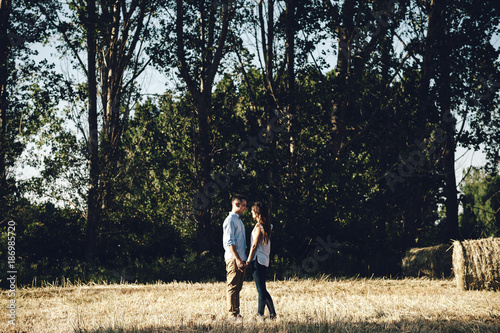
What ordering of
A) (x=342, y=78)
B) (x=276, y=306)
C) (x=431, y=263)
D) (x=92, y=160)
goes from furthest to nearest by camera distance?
(x=92, y=160), (x=342, y=78), (x=431, y=263), (x=276, y=306)

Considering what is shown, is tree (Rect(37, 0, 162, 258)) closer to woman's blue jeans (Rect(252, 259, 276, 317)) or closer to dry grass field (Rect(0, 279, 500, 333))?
dry grass field (Rect(0, 279, 500, 333))

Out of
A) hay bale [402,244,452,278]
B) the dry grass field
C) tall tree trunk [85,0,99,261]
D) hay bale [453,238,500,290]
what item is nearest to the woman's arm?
the dry grass field

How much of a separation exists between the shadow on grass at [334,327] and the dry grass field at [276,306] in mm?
12

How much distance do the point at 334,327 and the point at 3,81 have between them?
1268 cm

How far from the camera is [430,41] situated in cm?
1516

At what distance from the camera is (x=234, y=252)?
6.72 meters

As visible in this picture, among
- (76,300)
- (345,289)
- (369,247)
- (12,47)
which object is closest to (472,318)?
(345,289)

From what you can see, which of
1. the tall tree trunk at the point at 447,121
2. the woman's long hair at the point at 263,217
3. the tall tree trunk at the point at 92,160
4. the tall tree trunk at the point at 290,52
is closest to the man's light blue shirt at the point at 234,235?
the woman's long hair at the point at 263,217

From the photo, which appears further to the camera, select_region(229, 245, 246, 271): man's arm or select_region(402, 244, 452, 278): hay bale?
select_region(402, 244, 452, 278): hay bale

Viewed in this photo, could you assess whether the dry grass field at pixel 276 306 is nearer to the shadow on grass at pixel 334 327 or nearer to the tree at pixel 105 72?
the shadow on grass at pixel 334 327

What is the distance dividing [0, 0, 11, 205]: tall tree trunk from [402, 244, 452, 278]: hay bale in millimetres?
10927

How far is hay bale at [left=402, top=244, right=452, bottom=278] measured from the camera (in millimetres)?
13445

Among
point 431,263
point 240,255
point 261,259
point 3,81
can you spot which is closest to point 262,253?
point 261,259

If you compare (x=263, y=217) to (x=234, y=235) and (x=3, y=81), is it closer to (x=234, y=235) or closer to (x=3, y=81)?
Answer: (x=234, y=235)
